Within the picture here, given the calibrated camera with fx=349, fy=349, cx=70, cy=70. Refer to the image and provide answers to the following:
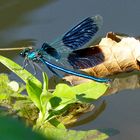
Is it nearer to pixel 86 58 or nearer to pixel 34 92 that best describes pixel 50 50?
pixel 86 58

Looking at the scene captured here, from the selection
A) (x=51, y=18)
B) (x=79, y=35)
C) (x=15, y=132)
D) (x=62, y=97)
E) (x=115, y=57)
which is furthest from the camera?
(x=51, y=18)

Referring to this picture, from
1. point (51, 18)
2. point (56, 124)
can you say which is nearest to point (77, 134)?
point (56, 124)

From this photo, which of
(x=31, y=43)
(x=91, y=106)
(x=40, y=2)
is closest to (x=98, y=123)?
(x=91, y=106)

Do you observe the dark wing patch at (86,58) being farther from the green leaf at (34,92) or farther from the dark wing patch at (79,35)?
the green leaf at (34,92)

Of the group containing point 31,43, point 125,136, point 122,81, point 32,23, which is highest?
point 32,23

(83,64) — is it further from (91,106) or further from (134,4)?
(134,4)

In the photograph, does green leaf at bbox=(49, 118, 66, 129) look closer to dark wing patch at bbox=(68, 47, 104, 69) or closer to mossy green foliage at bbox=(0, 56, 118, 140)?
mossy green foliage at bbox=(0, 56, 118, 140)

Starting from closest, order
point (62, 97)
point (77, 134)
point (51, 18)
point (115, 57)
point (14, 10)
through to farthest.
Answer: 1. point (77, 134)
2. point (62, 97)
3. point (115, 57)
4. point (51, 18)
5. point (14, 10)
